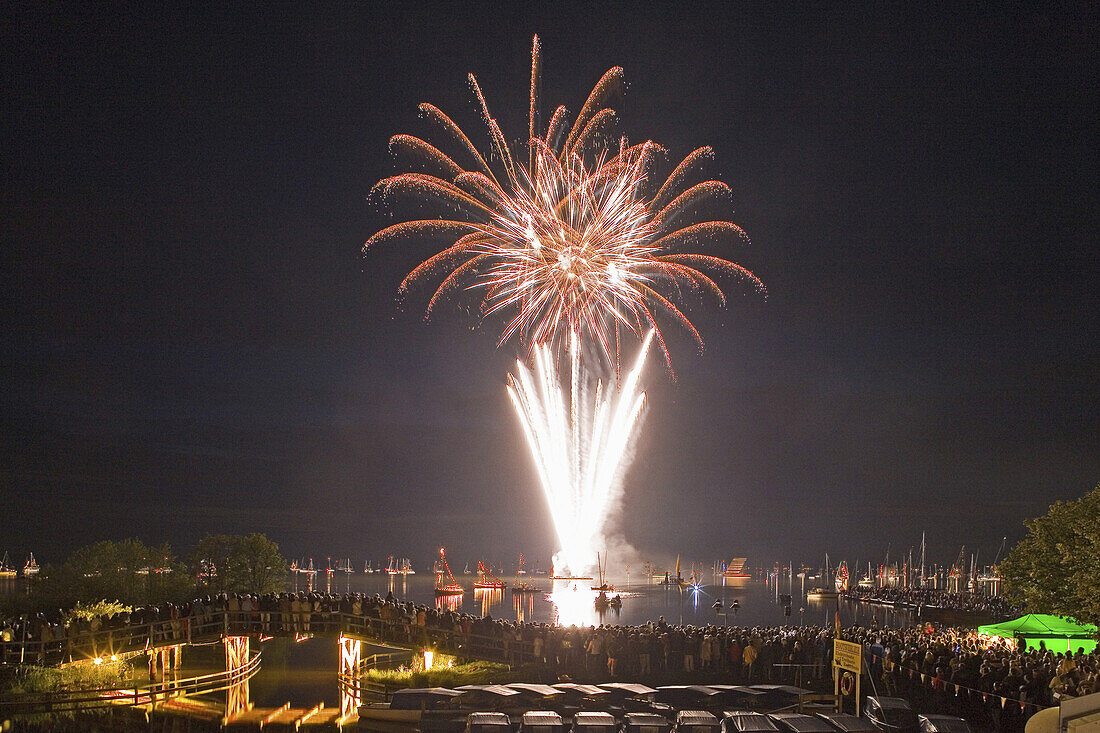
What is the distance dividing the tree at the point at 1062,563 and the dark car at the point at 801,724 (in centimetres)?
1839

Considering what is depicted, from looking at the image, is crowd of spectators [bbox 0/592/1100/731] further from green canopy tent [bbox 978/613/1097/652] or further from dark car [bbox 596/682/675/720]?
green canopy tent [bbox 978/613/1097/652]

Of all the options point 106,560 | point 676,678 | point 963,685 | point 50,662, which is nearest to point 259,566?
point 106,560

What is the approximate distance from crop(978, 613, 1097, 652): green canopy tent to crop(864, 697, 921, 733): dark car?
65.1 ft

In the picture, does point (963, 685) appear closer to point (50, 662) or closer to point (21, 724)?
point (21, 724)

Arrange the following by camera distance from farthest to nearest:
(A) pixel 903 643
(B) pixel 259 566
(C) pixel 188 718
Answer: (B) pixel 259 566 → (A) pixel 903 643 → (C) pixel 188 718

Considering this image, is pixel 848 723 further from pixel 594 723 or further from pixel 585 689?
pixel 585 689

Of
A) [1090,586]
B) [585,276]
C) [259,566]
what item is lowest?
[259,566]

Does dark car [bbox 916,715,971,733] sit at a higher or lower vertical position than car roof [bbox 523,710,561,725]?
higher

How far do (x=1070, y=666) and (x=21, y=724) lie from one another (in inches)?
1173

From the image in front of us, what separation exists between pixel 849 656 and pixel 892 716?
1.59m

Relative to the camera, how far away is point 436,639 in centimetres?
3225

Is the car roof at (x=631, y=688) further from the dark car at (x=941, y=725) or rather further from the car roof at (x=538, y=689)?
the dark car at (x=941, y=725)

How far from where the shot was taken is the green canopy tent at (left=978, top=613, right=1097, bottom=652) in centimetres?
3669

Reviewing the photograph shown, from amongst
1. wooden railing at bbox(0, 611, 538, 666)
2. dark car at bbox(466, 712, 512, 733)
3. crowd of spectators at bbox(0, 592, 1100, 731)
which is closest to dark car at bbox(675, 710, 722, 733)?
dark car at bbox(466, 712, 512, 733)
